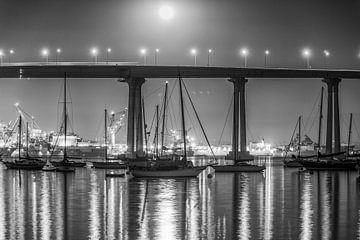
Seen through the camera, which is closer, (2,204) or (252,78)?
(2,204)

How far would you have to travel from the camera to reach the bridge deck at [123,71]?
4401 inches

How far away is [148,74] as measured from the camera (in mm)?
114250

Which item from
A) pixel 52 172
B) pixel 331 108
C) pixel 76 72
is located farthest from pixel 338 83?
pixel 52 172

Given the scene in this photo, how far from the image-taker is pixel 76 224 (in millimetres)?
31312

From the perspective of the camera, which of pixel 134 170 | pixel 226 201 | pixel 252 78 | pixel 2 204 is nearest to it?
pixel 2 204

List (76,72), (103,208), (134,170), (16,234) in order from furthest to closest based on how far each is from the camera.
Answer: (76,72) < (134,170) < (103,208) < (16,234)

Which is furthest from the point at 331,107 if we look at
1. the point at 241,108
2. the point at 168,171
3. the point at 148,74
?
the point at 168,171

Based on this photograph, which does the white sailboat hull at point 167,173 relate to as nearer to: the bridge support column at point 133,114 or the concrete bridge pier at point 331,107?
the bridge support column at point 133,114

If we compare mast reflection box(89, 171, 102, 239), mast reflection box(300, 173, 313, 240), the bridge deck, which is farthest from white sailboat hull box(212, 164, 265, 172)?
mast reflection box(89, 171, 102, 239)

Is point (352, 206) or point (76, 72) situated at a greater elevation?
point (76, 72)

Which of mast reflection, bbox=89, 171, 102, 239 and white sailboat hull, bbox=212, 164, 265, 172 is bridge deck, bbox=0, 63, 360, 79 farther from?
mast reflection, bbox=89, 171, 102, 239

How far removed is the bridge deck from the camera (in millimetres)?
111787

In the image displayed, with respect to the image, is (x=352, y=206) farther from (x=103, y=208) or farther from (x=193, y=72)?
(x=193, y=72)

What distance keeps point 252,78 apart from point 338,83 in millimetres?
15092
